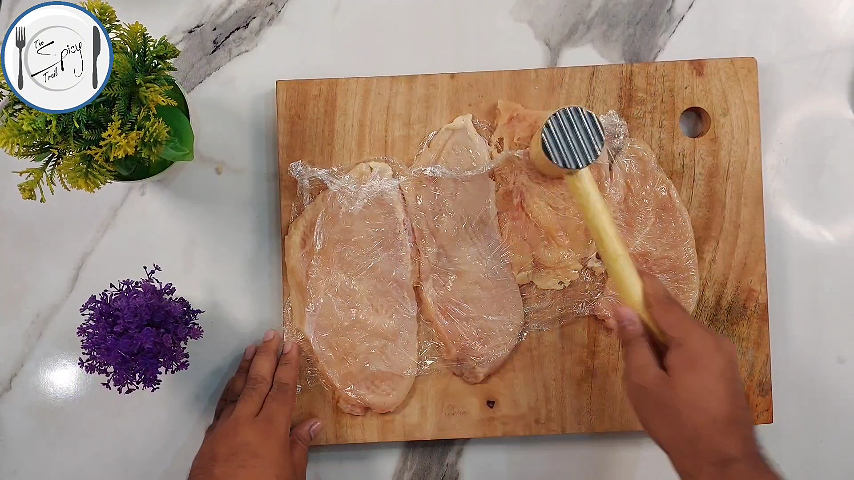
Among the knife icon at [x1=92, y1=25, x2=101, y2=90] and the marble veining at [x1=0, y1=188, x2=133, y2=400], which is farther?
the marble veining at [x1=0, y1=188, x2=133, y2=400]

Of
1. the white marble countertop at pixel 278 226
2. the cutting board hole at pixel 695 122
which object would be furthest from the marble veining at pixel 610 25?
the cutting board hole at pixel 695 122

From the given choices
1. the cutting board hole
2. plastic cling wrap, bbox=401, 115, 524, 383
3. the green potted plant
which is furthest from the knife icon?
the cutting board hole

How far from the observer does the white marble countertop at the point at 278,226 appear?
3.23 ft

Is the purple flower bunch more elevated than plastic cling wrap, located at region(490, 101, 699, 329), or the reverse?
plastic cling wrap, located at region(490, 101, 699, 329)

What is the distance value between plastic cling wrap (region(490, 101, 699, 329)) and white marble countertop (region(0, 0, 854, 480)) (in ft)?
0.57

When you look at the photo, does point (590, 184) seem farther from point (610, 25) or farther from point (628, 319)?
point (610, 25)

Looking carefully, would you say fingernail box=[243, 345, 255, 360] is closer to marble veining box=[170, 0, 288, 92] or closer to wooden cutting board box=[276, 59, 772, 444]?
wooden cutting board box=[276, 59, 772, 444]

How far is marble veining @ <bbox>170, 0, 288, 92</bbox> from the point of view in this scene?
992mm

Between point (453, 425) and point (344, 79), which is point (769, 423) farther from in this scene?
point (344, 79)

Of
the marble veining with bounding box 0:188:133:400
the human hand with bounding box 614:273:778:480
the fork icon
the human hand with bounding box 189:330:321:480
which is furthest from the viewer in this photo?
the marble veining with bounding box 0:188:133:400

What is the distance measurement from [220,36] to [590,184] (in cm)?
69

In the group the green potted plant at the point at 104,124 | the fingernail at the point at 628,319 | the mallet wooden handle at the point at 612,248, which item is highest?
the green potted plant at the point at 104,124

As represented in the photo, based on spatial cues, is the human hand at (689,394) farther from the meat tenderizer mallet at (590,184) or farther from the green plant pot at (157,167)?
the green plant pot at (157,167)

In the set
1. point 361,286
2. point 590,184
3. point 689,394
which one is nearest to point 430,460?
point 361,286
